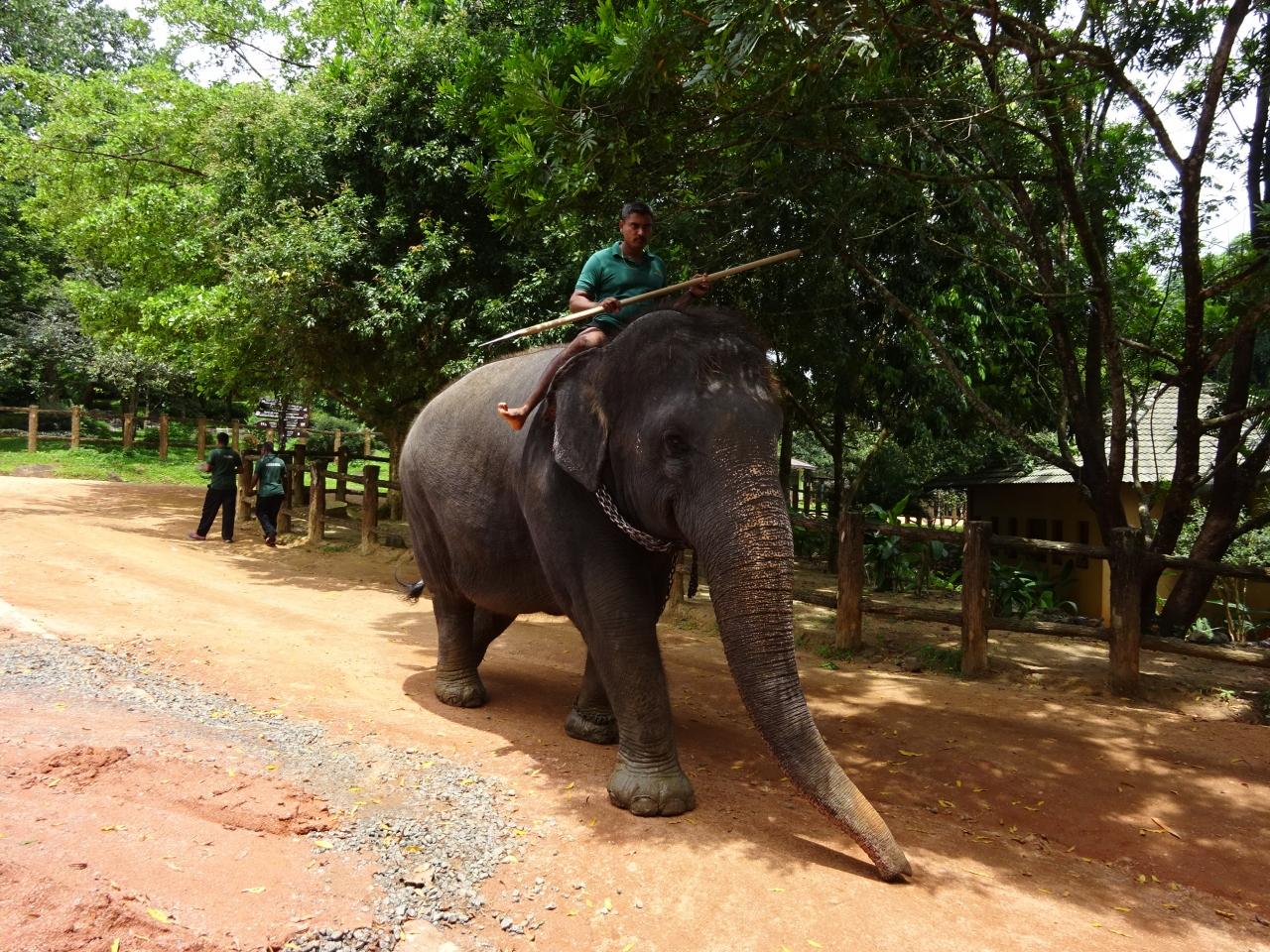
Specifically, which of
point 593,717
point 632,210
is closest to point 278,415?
point 593,717

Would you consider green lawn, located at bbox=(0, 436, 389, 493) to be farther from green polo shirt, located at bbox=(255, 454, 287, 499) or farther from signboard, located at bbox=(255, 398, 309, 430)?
green polo shirt, located at bbox=(255, 454, 287, 499)

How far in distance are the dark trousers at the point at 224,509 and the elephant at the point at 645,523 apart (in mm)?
11159

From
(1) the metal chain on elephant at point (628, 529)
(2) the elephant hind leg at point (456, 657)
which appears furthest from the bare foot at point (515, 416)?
(2) the elephant hind leg at point (456, 657)

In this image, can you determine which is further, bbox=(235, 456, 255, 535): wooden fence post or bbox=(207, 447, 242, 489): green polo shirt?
bbox=(235, 456, 255, 535): wooden fence post

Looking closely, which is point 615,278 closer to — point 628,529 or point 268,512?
point 628,529

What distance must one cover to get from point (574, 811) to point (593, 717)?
1.21 metres

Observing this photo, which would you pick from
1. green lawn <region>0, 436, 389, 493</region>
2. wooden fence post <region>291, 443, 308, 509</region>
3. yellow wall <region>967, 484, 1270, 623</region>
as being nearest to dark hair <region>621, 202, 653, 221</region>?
yellow wall <region>967, 484, 1270, 623</region>

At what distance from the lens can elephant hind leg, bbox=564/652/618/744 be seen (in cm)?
543

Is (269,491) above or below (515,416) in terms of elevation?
below

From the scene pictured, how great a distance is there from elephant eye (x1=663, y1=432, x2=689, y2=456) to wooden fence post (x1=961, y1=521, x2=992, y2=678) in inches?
194

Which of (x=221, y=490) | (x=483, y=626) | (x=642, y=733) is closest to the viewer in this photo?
(x=642, y=733)

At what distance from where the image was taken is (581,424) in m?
4.44

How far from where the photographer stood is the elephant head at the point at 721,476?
371 centimetres

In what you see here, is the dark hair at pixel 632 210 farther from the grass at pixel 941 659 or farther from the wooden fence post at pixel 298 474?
the wooden fence post at pixel 298 474
